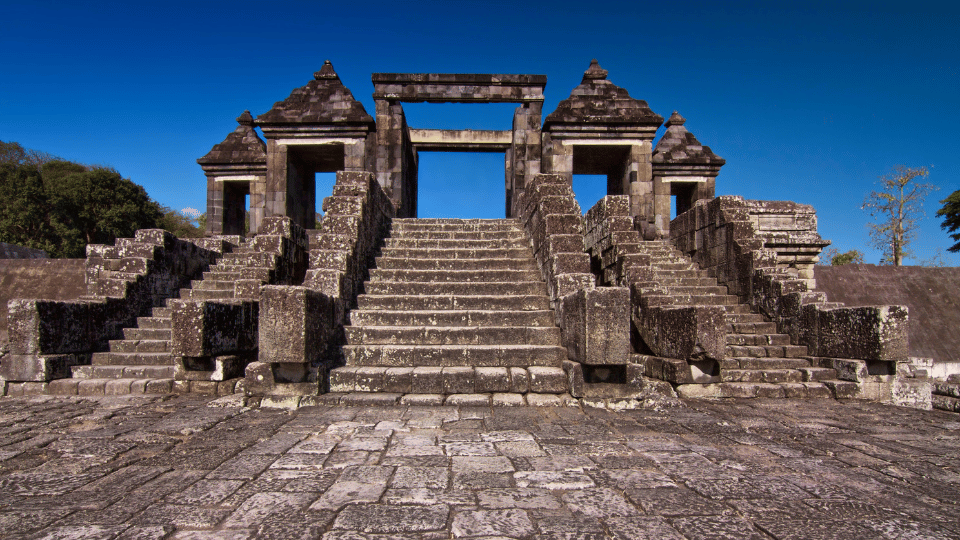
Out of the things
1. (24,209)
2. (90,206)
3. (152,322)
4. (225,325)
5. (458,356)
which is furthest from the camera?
(90,206)

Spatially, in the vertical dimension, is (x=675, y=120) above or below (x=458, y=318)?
above

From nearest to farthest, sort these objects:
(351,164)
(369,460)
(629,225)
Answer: (369,460) < (629,225) < (351,164)

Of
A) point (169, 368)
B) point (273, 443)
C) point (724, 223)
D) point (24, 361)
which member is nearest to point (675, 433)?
point (273, 443)

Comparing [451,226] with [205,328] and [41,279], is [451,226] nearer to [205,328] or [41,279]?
[205,328]

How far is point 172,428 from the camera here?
3803 millimetres

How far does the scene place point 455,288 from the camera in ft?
21.6

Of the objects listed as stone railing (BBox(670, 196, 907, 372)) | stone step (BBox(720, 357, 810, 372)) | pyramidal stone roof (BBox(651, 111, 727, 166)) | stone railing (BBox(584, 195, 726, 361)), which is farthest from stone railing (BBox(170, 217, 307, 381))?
pyramidal stone roof (BBox(651, 111, 727, 166))

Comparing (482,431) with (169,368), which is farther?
(169,368)

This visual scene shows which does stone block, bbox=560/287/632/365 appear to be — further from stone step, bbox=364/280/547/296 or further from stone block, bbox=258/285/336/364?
stone block, bbox=258/285/336/364

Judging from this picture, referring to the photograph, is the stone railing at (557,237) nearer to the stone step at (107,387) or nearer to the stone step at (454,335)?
the stone step at (454,335)

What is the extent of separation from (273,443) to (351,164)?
999cm

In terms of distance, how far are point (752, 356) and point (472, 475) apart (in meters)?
5.42

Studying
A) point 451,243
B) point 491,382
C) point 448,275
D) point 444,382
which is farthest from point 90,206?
point 491,382

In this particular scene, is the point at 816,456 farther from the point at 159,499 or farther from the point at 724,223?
the point at 724,223
